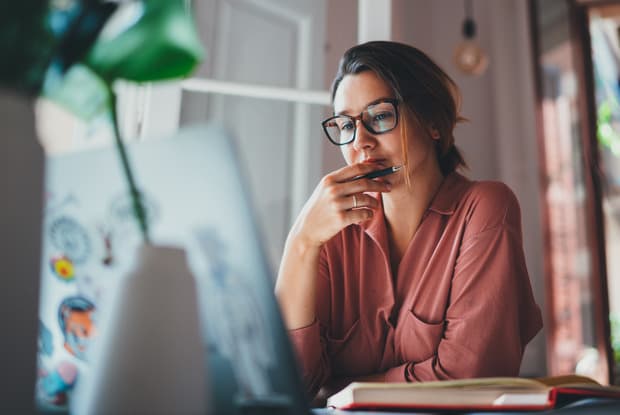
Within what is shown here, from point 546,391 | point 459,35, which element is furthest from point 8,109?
point 459,35

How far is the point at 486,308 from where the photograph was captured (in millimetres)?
876

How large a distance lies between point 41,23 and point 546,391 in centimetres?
54

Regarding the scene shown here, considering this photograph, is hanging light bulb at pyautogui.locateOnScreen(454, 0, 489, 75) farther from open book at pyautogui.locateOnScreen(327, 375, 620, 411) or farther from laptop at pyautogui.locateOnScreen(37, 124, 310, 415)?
laptop at pyautogui.locateOnScreen(37, 124, 310, 415)

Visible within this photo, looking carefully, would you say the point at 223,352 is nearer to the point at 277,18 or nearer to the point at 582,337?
the point at 277,18

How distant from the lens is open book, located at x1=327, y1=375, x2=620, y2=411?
55 centimetres

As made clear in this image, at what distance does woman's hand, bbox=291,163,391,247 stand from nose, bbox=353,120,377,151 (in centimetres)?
5

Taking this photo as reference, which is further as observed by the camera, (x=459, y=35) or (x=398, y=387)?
(x=459, y=35)

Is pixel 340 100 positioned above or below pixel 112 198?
above

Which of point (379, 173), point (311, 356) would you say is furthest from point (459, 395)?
point (379, 173)

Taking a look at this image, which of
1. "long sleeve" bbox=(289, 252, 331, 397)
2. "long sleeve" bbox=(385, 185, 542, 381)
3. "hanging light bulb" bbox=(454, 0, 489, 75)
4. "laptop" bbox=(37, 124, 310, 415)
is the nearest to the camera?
"laptop" bbox=(37, 124, 310, 415)

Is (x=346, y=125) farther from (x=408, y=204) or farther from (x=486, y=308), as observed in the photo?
(x=486, y=308)

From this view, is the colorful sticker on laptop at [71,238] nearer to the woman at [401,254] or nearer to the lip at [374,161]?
the woman at [401,254]

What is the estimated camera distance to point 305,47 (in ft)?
5.82

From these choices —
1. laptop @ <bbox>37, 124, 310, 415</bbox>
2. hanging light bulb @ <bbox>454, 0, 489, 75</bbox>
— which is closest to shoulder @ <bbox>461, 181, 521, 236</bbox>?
laptop @ <bbox>37, 124, 310, 415</bbox>
